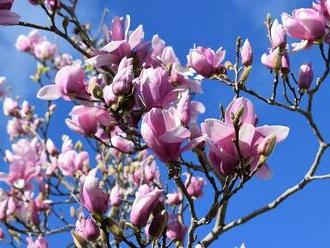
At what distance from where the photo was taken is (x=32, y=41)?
7.18 meters

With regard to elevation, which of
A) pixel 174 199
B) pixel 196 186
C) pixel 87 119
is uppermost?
pixel 196 186

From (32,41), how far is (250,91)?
4975 millimetres

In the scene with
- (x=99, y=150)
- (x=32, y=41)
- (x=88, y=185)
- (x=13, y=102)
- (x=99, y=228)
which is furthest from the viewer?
(x=32, y=41)

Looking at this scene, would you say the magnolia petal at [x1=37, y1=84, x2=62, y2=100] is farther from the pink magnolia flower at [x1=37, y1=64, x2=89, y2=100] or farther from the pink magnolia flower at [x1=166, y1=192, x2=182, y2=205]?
the pink magnolia flower at [x1=166, y1=192, x2=182, y2=205]

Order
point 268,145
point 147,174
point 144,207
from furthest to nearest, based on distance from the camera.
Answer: point 147,174 → point 144,207 → point 268,145

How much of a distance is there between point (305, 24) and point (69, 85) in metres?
1.03

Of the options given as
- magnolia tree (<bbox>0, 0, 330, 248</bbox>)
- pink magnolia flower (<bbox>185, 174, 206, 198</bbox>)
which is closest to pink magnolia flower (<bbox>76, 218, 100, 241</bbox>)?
magnolia tree (<bbox>0, 0, 330, 248</bbox>)

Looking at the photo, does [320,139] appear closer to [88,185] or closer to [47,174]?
[88,185]

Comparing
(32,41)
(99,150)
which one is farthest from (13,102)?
(99,150)

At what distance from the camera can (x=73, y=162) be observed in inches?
161

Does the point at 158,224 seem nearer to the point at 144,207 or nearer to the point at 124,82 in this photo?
the point at 144,207

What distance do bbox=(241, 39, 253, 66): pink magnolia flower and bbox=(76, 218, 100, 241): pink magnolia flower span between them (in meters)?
1.12

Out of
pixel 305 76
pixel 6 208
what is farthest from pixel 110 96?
pixel 6 208

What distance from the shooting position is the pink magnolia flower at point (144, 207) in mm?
1674
